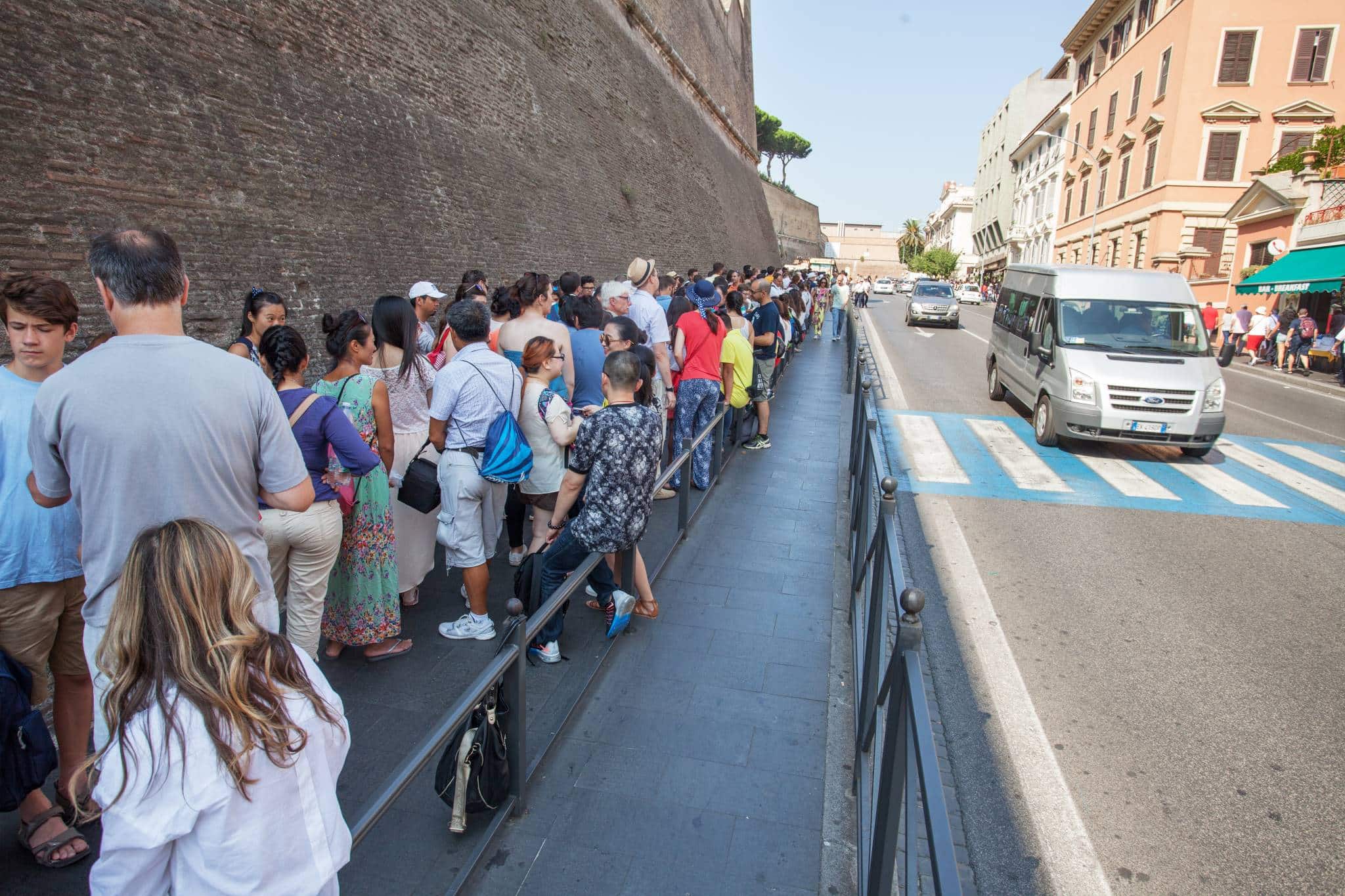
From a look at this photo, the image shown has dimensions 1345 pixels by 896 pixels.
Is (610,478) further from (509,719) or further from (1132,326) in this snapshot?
(1132,326)

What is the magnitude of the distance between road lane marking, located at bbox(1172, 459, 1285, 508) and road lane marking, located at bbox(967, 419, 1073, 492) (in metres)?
1.60

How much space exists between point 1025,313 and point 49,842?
40.0ft

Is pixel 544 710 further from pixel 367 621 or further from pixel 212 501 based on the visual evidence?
pixel 212 501

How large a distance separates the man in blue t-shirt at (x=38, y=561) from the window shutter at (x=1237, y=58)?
4106 cm

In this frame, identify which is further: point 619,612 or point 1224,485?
point 1224,485

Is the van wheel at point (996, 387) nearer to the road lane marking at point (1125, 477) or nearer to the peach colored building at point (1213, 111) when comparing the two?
the road lane marking at point (1125, 477)

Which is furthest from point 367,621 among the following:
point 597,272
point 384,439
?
point 597,272

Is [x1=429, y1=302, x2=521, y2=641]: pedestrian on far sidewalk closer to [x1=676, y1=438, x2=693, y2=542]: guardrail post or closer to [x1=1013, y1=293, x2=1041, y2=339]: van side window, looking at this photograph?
[x1=676, y1=438, x2=693, y2=542]: guardrail post

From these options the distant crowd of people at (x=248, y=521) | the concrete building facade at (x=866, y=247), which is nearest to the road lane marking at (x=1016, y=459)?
the distant crowd of people at (x=248, y=521)

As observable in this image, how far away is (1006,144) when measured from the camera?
67.3 metres

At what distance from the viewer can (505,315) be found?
17.3 feet

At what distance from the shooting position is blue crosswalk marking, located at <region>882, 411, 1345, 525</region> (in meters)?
7.82

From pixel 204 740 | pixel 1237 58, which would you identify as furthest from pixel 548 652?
pixel 1237 58

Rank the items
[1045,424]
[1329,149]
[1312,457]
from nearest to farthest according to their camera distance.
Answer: [1045,424] → [1312,457] → [1329,149]
